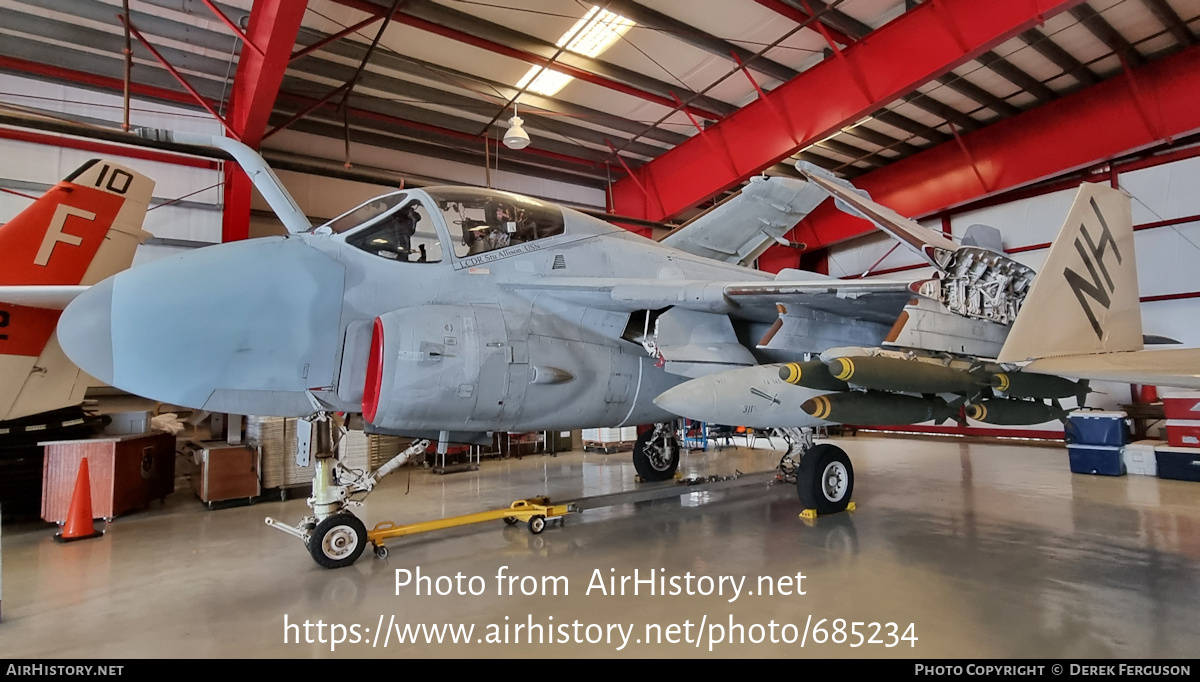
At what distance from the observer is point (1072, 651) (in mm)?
2746

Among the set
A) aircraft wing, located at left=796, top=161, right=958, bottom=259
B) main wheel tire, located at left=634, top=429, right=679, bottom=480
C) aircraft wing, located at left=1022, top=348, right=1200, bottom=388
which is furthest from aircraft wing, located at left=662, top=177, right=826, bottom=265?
aircraft wing, located at left=1022, top=348, right=1200, bottom=388

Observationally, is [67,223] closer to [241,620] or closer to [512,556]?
[241,620]

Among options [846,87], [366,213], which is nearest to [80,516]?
[366,213]

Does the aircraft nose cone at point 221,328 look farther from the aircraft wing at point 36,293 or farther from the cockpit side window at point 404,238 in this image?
the aircraft wing at point 36,293

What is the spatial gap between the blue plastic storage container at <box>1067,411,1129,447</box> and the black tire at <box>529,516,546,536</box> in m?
8.74

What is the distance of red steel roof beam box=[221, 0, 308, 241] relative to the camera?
6.49 m

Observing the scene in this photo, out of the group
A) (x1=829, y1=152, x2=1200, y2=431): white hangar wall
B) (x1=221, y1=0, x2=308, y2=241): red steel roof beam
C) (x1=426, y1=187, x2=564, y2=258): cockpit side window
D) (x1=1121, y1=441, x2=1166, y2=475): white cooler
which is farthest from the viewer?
(x1=829, y1=152, x2=1200, y2=431): white hangar wall

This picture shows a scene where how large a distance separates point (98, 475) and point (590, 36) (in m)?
8.78

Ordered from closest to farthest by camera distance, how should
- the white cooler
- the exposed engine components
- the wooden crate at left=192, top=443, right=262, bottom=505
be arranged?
the exposed engine components, the wooden crate at left=192, top=443, right=262, bottom=505, the white cooler

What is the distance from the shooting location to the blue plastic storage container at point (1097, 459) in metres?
8.43

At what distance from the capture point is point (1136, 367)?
3.09 metres

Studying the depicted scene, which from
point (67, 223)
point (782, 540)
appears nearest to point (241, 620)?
point (782, 540)

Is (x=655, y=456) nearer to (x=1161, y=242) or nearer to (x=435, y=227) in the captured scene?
(x=435, y=227)

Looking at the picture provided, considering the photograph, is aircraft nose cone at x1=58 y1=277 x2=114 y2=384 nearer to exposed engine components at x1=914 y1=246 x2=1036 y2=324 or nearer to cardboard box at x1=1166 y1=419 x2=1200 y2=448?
exposed engine components at x1=914 y1=246 x2=1036 y2=324
